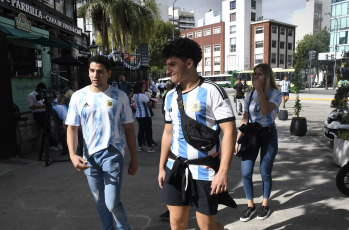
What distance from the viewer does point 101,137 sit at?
2.71 meters

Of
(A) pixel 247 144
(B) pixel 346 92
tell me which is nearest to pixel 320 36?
(B) pixel 346 92

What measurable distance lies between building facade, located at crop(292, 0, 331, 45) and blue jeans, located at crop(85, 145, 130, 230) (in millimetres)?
88202

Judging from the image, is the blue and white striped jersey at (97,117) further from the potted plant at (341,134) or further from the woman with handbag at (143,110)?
the potted plant at (341,134)

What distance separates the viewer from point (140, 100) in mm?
7066

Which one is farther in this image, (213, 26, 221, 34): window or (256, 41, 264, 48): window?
(213, 26, 221, 34): window

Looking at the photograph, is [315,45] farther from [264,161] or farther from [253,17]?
[264,161]

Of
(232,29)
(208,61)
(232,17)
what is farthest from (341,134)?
(208,61)

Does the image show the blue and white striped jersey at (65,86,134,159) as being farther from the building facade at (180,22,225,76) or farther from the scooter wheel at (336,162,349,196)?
the building facade at (180,22,225,76)

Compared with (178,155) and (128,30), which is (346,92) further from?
(128,30)

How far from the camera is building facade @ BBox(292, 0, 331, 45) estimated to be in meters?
79.2

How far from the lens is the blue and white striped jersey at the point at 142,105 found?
7.06m

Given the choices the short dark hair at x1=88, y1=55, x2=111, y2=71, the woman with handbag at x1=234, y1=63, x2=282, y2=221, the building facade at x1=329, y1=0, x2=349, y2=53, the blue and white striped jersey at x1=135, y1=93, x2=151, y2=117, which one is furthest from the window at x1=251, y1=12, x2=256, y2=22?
the short dark hair at x1=88, y1=55, x2=111, y2=71

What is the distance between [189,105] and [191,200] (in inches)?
29.5

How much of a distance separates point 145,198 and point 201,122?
2.49 meters
